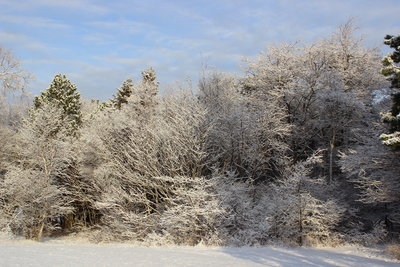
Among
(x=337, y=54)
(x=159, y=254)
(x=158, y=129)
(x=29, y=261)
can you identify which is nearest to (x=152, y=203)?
(x=158, y=129)

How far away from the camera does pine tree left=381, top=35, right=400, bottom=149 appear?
13336 mm

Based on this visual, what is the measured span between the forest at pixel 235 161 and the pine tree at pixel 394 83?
397cm

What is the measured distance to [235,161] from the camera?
2381 cm

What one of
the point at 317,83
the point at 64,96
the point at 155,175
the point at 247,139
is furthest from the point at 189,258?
the point at 64,96

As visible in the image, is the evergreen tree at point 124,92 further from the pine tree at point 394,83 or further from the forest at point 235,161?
the pine tree at point 394,83

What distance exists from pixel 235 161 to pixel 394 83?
11.0 metres

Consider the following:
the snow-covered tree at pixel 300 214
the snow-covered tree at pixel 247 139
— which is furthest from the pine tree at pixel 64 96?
the snow-covered tree at pixel 300 214

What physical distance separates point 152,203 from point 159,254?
9.04m

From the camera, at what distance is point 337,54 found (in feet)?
88.8

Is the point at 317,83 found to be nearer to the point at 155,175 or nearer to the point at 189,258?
the point at 155,175

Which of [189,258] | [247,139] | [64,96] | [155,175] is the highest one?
[64,96]

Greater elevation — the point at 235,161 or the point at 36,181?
the point at 235,161

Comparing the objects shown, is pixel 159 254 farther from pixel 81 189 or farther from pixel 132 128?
pixel 81 189

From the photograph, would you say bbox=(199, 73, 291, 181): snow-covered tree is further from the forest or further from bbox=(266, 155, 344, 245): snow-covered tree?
bbox=(266, 155, 344, 245): snow-covered tree
